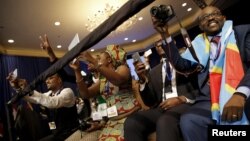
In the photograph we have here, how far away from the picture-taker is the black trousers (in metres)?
1.42

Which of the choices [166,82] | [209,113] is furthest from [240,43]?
[166,82]

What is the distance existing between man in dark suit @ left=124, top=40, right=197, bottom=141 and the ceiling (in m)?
3.79

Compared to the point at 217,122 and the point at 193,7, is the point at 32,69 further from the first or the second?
the point at 217,122

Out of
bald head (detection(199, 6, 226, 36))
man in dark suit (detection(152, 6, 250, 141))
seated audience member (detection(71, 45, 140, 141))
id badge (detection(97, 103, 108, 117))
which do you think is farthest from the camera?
id badge (detection(97, 103, 108, 117))

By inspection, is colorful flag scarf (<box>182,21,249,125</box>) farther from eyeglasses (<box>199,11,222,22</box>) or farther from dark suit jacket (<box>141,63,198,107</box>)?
dark suit jacket (<box>141,63,198,107</box>)

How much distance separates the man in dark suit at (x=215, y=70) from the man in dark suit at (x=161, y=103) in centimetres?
11

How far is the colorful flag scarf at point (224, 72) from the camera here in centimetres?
131

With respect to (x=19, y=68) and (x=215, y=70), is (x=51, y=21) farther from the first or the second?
(x=215, y=70)

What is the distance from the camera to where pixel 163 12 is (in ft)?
4.03

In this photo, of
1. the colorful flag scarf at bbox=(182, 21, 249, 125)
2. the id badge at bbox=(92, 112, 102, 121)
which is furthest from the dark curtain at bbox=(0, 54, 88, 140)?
the colorful flag scarf at bbox=(182, 21, 249, 125)

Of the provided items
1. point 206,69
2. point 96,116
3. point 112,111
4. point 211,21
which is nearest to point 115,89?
point 112,111

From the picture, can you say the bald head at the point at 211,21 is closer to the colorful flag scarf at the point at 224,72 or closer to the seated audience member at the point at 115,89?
the colorful flag scarf at the point at 224,72

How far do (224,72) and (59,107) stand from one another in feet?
6.03

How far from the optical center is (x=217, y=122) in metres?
1.28
